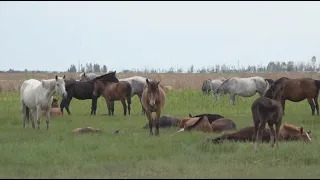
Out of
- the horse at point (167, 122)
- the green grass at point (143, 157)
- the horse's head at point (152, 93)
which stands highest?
the horse's head at point (152, 93)

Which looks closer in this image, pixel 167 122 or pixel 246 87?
pixel 167 122

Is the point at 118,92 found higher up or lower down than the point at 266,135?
higher up

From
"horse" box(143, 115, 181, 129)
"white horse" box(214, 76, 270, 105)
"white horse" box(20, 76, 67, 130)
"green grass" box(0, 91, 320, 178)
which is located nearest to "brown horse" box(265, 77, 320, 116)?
"horse" box(143, 115, 181, 129)

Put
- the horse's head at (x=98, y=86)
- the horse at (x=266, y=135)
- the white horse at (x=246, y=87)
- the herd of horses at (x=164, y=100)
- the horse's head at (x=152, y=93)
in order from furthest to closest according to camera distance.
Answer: the white horse at (x=246, y=87) → the horse's head at (x=98, y=86) → the horse's head at (x=152, y=93) → the horse at (x=266, y=135) → the herd of horses at (x=164, y=100)

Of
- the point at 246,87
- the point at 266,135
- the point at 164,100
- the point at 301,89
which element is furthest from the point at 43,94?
the point at 246,87

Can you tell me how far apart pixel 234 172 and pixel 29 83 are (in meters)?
10.8

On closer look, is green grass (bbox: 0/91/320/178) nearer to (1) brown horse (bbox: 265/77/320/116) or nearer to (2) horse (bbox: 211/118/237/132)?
(2) horse (bbox: 211/118/237/132)

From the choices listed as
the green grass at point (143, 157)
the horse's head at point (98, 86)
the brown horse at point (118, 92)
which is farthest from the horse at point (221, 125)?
the horse's head at point (98, 86)

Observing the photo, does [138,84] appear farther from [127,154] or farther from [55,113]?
[127,154]

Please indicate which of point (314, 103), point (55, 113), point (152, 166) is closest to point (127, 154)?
point (152, 166)

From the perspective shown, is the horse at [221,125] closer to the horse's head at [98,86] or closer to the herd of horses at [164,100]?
the herd of horses at [164,100]

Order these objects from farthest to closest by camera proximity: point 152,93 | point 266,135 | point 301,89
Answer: point 301,89 → point 152,93 → point 266,135

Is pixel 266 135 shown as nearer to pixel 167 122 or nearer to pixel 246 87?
pixel 167 122

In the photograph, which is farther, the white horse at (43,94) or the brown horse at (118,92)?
the brown horse at (118,92)
